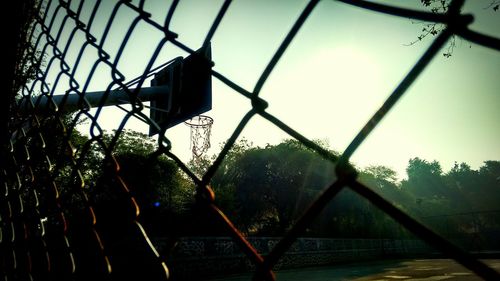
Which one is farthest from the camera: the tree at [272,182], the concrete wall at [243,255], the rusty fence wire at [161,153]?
the tree at [272,182]

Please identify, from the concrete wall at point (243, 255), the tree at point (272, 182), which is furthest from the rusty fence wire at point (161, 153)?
the tree at point (272, 182)

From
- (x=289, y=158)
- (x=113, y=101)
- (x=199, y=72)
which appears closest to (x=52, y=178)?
(x=199, y=72)

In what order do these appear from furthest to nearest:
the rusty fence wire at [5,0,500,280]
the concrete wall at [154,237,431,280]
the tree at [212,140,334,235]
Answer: the tree at [212,140,334,235], the concrete wall at [154,237,431,280], the rusty fence wire at [5,0,500,280]

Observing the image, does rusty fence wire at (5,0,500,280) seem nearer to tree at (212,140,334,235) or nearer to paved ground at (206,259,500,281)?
paved ground at (206,259,500,281)

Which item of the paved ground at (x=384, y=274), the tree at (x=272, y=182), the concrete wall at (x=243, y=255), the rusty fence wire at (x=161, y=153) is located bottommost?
the paved ground at (x=384, y=274)

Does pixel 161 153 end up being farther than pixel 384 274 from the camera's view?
No

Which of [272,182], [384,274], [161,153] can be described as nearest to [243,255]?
[384,274]

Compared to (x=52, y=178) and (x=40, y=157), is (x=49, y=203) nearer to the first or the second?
(x=52, y=178)

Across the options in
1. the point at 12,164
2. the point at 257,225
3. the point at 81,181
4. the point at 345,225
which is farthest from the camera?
the point at 257,225

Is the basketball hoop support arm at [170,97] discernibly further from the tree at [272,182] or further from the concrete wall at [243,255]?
the tree at [272,182]

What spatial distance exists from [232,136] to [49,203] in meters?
1.02

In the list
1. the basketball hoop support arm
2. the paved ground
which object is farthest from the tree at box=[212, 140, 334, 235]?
the basketball hoop support arm

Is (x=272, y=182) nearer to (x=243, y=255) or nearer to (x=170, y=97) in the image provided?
(x=243, y=255)

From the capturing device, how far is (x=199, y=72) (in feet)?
2.15
